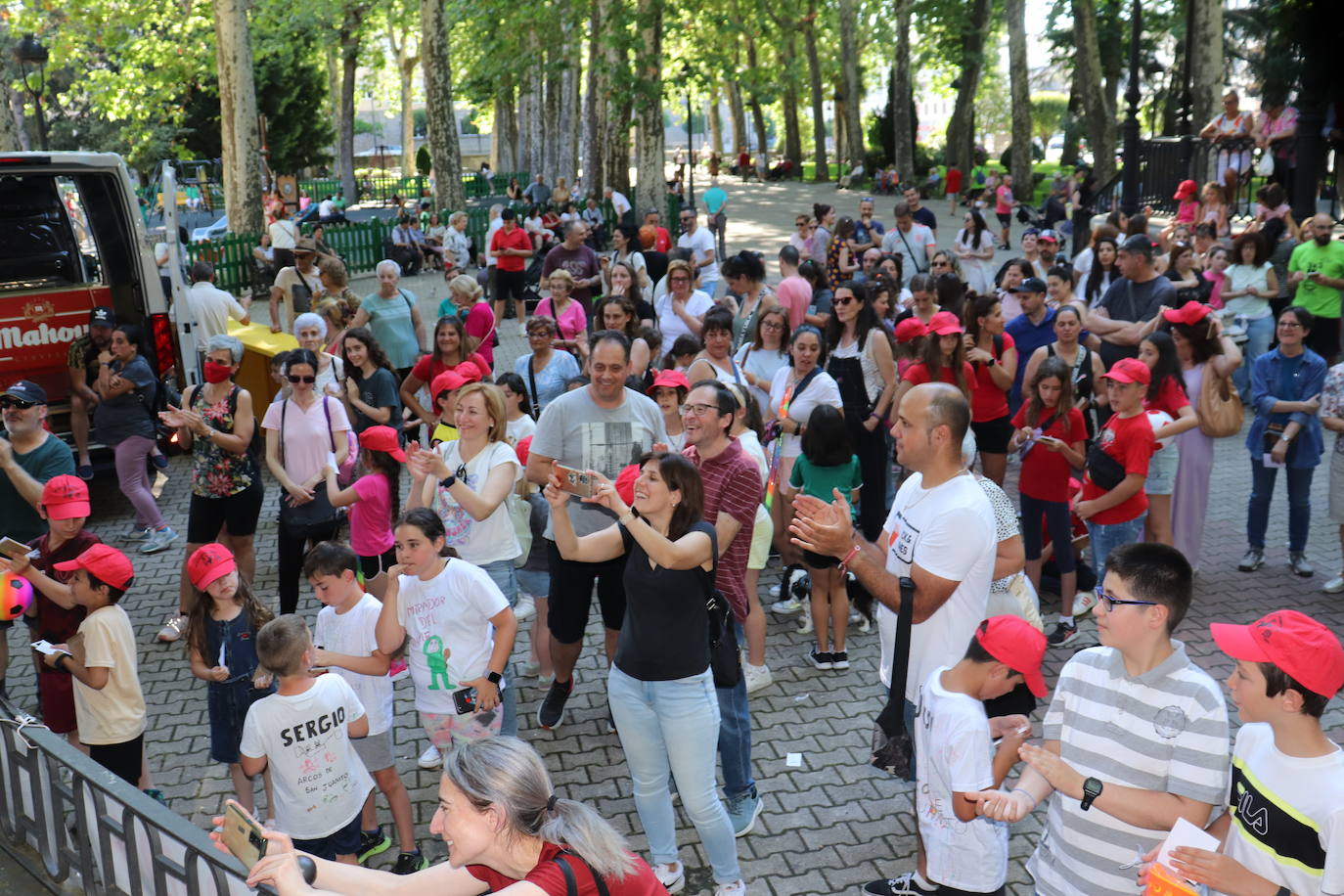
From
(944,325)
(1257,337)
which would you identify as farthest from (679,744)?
(1257,337)

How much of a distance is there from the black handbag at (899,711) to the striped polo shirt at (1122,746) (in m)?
0.63

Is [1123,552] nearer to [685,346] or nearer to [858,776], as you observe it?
[858,776]

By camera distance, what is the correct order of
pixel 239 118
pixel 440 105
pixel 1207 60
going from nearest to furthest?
pixel 239 118
pixel 1207 60
pixel 440 105

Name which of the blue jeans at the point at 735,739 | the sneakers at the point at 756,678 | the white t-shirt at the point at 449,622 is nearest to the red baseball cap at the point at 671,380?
the sneakers at the point at 756,678

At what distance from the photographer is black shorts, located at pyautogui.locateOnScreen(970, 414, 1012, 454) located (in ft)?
27.5

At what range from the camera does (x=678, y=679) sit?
4480 mm

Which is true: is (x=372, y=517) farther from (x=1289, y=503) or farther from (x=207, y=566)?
(x=1289, y=503)

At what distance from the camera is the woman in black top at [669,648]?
4.46 meters

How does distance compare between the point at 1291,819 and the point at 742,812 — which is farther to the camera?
the point at 742,812

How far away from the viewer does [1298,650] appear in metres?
3.09

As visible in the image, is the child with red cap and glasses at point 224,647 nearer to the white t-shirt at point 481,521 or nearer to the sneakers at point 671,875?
the white t-shirt at point 481,521

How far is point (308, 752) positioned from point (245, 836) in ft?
5.29

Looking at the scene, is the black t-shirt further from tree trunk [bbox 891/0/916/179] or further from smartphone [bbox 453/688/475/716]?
tree trunk [bbox 891/0/916/179]

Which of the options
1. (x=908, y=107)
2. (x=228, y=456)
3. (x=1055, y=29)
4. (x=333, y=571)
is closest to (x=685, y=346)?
(x=228, y=456)
